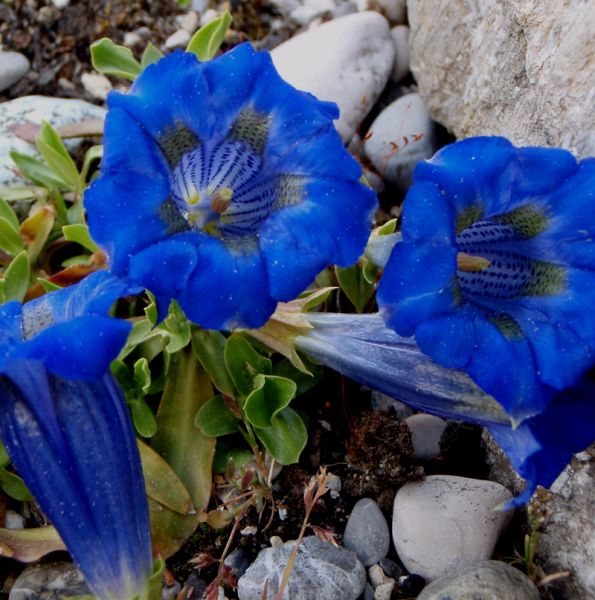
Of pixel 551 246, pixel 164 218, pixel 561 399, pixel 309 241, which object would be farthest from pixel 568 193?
pixel 164 218

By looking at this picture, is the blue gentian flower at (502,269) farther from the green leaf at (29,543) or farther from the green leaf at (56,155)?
the green leaf at (56,155)

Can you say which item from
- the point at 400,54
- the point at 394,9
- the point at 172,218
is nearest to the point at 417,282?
the point at 172,218

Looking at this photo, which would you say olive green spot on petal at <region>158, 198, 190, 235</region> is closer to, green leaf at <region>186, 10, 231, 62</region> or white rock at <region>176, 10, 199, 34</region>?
green leaf at <region>186, 10, 231, 62</region>

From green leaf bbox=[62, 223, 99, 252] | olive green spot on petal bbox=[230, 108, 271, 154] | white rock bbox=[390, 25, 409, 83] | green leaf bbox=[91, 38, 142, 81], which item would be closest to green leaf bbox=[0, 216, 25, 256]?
green leaf bbox=[62, 223, 99, 252]

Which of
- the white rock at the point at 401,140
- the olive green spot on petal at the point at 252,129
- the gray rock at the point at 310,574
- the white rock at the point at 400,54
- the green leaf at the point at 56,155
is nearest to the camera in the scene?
the olive green spot on petal at the point at 252,129

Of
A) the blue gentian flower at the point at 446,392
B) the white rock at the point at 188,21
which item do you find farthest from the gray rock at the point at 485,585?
the white rock at the point at 188,21

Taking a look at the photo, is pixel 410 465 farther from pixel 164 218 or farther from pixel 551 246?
pixel 164 218

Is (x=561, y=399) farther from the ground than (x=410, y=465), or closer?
farther from the ground
